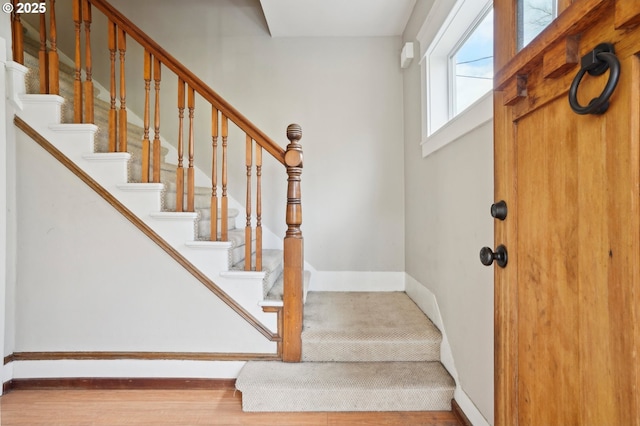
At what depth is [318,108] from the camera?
2723 mm

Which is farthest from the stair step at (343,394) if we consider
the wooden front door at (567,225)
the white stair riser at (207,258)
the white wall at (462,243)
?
the wooden front door at (567,225)

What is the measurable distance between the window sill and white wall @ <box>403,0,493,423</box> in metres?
0.03

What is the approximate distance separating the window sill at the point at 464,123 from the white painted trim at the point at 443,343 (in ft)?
3.20

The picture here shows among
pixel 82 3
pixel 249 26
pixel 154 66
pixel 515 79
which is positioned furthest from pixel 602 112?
pixel 249 26

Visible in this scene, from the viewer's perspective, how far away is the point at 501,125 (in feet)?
2.62

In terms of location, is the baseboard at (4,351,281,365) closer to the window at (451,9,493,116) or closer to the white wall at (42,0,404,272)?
the white wall at (42,0,404,272)

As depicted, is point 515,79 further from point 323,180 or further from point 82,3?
point 82,3

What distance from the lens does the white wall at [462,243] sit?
1206mm

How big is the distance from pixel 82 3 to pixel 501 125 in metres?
2.46

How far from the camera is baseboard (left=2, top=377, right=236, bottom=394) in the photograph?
1.67 meters

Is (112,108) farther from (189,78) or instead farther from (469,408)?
(469,408)

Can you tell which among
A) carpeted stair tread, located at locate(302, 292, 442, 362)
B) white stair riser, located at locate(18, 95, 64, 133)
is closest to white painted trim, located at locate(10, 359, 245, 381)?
carpeted stair tread, located at locate(302, 292, 442, 362)

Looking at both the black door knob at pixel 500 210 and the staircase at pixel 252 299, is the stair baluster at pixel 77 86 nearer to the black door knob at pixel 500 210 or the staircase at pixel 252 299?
the staircase at pixel 252 299

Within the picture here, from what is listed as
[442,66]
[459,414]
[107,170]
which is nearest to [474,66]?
[442,66]
